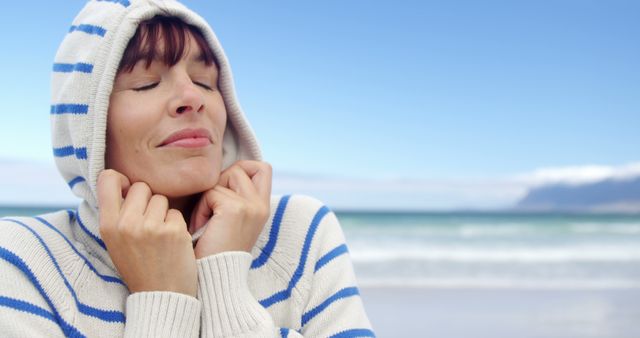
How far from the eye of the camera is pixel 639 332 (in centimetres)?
493

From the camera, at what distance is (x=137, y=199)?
1570 mm

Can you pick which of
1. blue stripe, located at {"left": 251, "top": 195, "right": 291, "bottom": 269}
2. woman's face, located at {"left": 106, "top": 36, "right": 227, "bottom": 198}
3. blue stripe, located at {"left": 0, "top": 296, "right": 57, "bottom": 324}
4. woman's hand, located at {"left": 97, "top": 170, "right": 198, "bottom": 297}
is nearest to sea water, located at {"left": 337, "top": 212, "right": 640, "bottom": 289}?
blue stripe, located at {"left": 251, "top": 195, "right": 291, "bottom": 269}

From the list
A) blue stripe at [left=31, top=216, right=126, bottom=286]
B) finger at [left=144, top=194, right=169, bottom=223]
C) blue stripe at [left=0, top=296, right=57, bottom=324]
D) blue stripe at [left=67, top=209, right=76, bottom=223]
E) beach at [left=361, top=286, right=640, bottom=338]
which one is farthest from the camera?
beach at [left=361, top=286, right=640, bottom=338]

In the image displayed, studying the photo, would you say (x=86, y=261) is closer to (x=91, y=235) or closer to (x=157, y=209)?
(x=91, y=235)

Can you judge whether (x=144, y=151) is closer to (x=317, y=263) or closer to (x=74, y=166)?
(x=74, y=166)

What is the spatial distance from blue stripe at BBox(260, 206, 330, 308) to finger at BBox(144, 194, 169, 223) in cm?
39

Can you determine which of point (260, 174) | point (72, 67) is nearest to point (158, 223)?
point (260, 174)

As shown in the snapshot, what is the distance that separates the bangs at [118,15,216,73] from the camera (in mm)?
1694

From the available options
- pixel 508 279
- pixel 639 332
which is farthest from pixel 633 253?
pixel 639 332

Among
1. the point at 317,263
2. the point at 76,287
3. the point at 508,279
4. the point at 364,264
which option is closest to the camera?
the point at 76,287

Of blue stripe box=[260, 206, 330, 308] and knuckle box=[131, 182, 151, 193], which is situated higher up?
knuckle box=[131, 182, 151, 193]

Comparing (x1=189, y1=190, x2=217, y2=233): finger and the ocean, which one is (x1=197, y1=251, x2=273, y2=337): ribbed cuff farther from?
the ocean

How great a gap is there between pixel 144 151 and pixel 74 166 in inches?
11.4

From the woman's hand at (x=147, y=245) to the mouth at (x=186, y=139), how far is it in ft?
0.57
